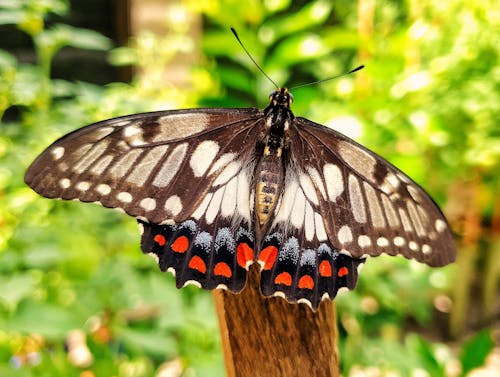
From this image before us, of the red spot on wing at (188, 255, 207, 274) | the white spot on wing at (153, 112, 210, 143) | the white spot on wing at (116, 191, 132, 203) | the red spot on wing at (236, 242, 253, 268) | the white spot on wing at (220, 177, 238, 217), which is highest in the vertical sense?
the white spot on wing at (153, 112, 210, 143)

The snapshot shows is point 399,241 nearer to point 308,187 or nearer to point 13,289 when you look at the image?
point 308,187

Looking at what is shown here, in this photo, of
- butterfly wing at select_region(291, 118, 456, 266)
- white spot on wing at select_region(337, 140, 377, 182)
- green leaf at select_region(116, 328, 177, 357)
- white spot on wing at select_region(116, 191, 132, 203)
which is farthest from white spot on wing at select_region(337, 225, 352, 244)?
green leaf at select_region(116, 328, 177, 357)

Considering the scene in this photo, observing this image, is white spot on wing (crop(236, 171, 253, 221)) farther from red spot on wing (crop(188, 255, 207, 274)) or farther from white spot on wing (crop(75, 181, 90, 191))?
white spot on wing (crop(75, 181, 90, 191))

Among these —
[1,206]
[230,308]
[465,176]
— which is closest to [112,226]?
[1,206]

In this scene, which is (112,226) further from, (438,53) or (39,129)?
(438,53)

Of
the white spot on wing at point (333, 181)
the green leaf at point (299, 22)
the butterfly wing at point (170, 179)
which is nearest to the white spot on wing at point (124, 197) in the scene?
the butterfly wing at point (170, 179)

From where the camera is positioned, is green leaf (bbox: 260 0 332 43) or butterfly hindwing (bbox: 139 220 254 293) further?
A: green leaf (bbox: 260 0 332 43)
